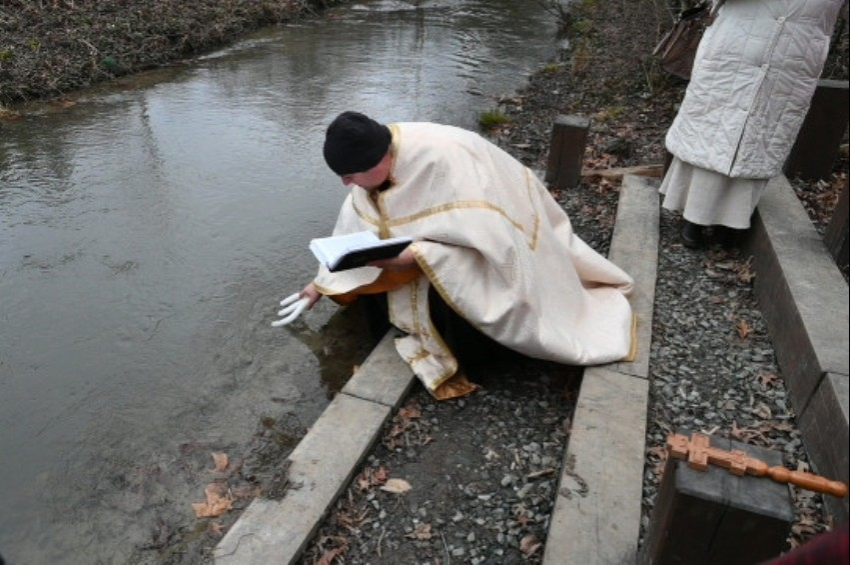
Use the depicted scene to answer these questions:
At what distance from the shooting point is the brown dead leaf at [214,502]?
2959mm

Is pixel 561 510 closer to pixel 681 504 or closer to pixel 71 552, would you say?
pixel 681 504

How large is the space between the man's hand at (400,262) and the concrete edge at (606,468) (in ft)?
3.17

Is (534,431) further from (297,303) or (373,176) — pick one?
(297,303)

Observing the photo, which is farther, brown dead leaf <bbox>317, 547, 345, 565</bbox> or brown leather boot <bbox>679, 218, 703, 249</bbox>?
brown leather boot <bbox>679, 218, 703, 249</bbox>

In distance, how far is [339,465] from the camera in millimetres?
2873

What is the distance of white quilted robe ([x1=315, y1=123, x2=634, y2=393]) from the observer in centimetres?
317

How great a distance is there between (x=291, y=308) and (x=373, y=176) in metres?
1.16

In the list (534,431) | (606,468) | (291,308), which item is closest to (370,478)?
(534,431)

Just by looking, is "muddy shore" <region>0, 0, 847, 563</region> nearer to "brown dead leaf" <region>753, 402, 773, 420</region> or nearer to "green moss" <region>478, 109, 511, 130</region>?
"green moss" <region>478, 109, 511, 130</region>

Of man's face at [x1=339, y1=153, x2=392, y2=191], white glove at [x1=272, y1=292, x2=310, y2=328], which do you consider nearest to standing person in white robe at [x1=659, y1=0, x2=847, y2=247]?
man's face at [x1=339, y1=153, x2=392, y2=191]

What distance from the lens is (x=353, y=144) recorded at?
10.1 feet

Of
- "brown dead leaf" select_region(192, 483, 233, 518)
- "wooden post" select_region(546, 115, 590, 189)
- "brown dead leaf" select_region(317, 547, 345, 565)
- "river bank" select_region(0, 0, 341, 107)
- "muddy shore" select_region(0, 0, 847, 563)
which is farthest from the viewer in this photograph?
"river bank" select_region(0, 0, 341, 107)

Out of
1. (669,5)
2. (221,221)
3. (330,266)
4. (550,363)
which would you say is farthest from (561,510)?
(669,5)

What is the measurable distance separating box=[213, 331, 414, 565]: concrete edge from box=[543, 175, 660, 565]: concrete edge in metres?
0.85
